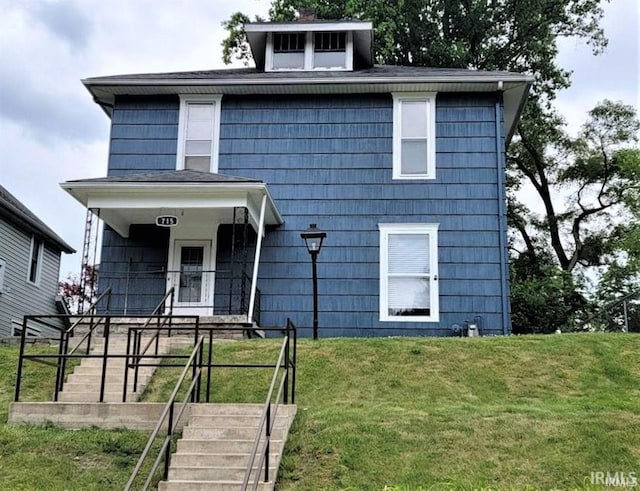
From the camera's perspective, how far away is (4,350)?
12531 mm

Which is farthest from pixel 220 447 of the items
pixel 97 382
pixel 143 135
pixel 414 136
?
pixel 143 135

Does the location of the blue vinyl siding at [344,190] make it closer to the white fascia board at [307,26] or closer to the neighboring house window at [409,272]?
the neighboring house window at [409,272]

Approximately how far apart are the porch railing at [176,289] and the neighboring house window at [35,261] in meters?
7.25

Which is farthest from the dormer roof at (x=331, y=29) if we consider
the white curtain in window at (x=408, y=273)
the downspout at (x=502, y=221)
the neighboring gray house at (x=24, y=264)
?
the neighboring gray house at (x=24, y=264)

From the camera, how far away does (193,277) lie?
1534cm

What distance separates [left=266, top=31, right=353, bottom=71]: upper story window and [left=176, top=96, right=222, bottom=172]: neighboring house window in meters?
1.95

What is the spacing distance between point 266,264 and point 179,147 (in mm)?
2992

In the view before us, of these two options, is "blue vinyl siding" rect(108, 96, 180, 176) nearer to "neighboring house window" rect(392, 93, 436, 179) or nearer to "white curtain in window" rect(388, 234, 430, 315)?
"neighboring house window" rect(392, 93, 436, 179)

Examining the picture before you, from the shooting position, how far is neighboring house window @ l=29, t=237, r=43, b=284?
21.7 metres

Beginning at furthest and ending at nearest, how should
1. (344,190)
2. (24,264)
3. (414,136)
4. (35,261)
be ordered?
(35,261)
(24,264)
(414,136)
(344,190)

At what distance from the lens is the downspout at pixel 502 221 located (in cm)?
1469

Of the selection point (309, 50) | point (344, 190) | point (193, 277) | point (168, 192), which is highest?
point (309, 50)

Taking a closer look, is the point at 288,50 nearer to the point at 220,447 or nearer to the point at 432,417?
the point at 432,417

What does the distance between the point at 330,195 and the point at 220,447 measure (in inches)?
329
